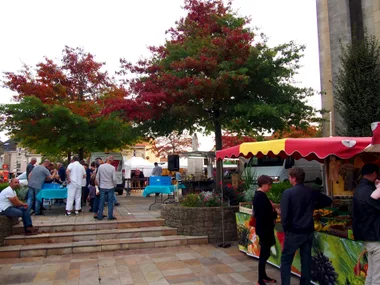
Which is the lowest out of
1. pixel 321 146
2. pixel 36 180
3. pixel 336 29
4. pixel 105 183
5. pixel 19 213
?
pixel 19 213

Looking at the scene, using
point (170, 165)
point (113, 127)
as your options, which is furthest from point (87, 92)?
point (170, 165)

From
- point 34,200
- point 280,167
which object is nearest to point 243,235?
point 280,167

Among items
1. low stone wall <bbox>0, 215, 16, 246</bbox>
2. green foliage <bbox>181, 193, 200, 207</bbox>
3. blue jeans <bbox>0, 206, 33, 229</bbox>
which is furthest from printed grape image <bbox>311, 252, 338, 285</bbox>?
low stone wall <bbox>0, 215, 16, 246</bbox>

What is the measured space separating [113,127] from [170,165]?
12.2 feet

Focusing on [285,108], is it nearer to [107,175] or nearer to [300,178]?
[107,175]

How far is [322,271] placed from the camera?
4.68 meters

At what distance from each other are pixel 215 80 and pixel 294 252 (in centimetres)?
Result: 683

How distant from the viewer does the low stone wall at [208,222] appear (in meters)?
8.07

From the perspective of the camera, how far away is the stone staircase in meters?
7.10

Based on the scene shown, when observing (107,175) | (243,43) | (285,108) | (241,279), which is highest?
(243,43)

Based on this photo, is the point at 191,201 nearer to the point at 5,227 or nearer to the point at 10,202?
the point at 10,202

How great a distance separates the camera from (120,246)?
7441 mm

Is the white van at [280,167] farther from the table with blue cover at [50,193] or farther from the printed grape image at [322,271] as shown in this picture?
the printed grape image at [322,271]

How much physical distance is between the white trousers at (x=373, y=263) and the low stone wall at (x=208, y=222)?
4635 millimetres
